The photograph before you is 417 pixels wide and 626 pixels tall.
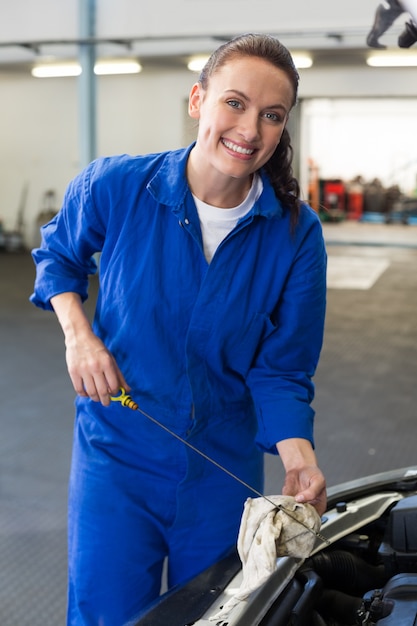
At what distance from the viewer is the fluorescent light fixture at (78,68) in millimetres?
10133

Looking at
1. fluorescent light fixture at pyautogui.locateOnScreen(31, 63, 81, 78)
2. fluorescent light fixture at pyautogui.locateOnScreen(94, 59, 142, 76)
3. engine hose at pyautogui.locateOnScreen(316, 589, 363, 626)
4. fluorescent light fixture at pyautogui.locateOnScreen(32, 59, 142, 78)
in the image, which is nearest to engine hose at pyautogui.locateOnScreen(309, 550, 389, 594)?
engine hose at pyautogui.locateOnScreen(316, 589, 363, 626)

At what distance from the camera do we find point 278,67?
1364 mm

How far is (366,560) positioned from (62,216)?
95 cm

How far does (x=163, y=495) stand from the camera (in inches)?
60.3

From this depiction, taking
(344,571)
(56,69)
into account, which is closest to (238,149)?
(344,571)

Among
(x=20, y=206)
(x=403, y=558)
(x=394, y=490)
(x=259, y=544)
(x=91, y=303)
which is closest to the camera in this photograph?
(x=259, y=544)

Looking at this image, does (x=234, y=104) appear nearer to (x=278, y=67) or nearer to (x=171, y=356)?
(x=278, y=67)

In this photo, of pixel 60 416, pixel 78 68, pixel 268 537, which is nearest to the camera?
pixel 268 537

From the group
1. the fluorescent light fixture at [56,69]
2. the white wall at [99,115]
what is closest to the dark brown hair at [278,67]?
the white wall at [99,115]

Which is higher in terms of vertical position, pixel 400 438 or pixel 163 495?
pixel 163 495

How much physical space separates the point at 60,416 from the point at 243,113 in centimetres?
308

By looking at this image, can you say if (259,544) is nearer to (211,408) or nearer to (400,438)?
(211,408)

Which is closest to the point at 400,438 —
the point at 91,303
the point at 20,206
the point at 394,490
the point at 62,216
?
the point at 394,490

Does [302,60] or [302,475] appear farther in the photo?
[302,60]
